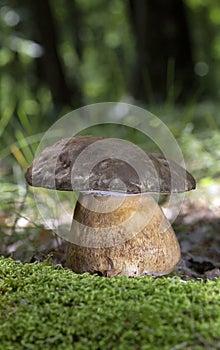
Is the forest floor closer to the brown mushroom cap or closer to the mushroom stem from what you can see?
the mushroom stem

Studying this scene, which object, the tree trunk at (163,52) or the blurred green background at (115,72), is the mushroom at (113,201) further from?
the tree trunk at (163,52)

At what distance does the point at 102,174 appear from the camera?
6.75 ft

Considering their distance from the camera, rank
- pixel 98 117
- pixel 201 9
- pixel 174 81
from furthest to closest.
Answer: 1. pixel 201 9
2. pixel 174 81
3. pixel 98 117

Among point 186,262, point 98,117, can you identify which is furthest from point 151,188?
point 98,117

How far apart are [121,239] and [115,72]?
29.5 feet

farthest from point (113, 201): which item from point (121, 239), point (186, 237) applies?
point (186, 237)

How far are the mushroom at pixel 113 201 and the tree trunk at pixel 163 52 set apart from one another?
4267 millimetres

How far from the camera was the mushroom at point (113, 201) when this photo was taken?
6.84 ft

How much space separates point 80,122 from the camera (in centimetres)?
579

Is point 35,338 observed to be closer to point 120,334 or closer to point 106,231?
point 120,334

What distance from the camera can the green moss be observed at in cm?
143

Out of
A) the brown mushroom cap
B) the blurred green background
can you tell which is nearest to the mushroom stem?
the brown mushroom cap

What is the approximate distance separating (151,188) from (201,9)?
1116 centimetres

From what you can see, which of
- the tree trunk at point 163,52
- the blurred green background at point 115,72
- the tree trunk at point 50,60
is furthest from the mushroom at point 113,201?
the tree trunk at point 50,60
